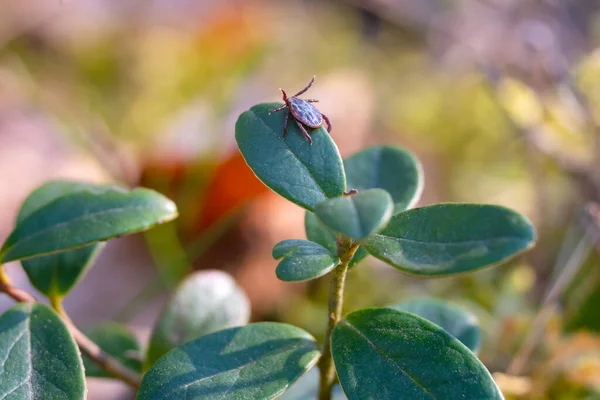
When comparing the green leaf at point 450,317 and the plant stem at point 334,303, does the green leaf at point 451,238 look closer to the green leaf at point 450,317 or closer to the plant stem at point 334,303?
the plant stem at point 334,303

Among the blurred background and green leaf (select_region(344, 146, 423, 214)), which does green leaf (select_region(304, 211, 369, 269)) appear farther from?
the blurred background

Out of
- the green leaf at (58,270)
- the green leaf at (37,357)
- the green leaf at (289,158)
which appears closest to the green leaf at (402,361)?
the green leaf at (289,158)

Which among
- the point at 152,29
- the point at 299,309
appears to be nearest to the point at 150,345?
the point at 299,309

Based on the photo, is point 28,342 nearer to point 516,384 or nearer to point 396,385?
point 396,385

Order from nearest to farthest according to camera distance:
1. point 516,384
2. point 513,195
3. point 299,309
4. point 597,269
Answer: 1. point 516,384
2. point 597,269
3. point 299,309
4. point 513,195

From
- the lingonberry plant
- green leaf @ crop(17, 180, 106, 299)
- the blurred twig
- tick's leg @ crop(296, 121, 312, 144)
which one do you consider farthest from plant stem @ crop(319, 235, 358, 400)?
the blurred twig

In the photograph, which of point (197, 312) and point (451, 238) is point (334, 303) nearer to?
point (451, 238)
